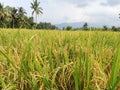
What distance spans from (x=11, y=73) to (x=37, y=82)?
0.17 meters

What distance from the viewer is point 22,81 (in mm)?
1438

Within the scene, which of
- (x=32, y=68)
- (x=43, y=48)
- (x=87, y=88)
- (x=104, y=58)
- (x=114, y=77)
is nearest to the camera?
(x=114, y=77)

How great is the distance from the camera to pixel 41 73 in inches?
56.2

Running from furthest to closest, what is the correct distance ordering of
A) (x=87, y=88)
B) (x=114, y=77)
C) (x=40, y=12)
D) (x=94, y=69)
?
1. (x=40, y=12)
2. (x=94, y=69)
3. (x=87, y=88)
4. (x=114, y=77)

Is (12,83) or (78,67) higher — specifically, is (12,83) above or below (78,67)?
below

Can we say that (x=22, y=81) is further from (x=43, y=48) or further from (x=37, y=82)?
(x=43, y=48)

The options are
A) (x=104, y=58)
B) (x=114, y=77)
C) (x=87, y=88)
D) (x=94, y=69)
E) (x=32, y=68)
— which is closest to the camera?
(x=114, y=77)

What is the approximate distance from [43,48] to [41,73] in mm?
689

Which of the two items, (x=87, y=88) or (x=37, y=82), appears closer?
(x=87, y=88)

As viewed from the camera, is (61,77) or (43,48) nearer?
(61,77)

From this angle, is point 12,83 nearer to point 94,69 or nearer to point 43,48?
point 94,69

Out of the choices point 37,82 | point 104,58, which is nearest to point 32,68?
point 37,82

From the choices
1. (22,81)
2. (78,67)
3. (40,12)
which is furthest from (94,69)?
(40,12)

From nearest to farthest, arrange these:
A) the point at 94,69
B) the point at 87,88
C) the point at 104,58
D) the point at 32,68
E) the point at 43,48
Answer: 1. the point at 87,88
2. the point at 94,69
3. the point at 32,68
4. the point at 104,58
5. the point at 43,48
